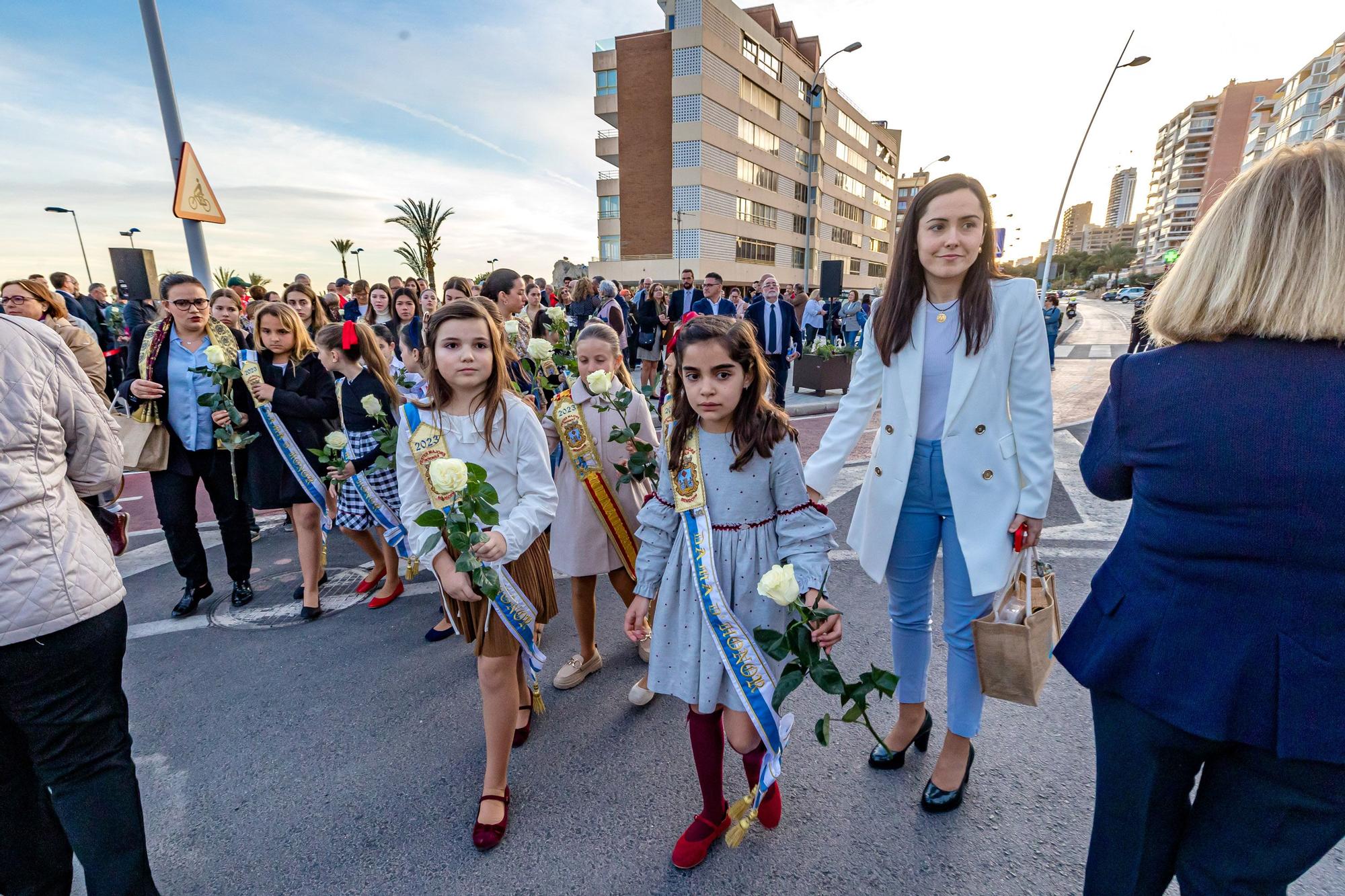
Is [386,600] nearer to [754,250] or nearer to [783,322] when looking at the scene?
[783,322]

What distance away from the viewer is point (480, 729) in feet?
9.41

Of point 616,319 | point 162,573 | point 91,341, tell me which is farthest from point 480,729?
point 616,319

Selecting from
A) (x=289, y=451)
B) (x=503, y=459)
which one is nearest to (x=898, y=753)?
(x=503, y=459)

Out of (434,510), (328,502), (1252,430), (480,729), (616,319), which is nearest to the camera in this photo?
(1252,430)

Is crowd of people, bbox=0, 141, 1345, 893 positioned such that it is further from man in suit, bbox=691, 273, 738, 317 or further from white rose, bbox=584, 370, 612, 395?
man in suit, bbox=691, 273, 738, 317

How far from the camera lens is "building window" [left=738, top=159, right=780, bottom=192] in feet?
142

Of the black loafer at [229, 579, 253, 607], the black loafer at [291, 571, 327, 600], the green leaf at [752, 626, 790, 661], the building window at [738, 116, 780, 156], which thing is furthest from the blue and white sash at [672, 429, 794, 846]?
the building window at [738, 116, 780, 156]

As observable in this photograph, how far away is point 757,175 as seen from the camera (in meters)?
45.2

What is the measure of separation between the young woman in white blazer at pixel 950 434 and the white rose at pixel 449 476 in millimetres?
1174

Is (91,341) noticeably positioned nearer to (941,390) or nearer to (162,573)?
(162,573)

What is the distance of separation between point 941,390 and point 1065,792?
5.43ft

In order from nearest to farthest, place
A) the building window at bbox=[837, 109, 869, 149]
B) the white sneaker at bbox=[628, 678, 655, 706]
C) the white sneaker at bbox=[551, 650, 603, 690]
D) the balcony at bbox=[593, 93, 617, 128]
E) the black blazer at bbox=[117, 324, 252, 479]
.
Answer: the white sneaker at bbox=[628, 678, 655, 706] → the white sneaker at bbox=[551, 650, 603, 690] → the black blazer at bbox=[117, 324, 252, 479] → the balcony at bbox=[593, 93, 617, 128] → the building window at bbox=[837, 109, 869, 149]

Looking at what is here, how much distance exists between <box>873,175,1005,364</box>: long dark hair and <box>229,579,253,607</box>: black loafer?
→ 173 inches

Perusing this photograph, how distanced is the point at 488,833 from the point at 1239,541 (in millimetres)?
2389
